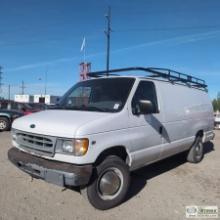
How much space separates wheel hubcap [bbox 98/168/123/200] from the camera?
4.34 metres

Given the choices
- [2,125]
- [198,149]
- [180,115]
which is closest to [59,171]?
[180,115]

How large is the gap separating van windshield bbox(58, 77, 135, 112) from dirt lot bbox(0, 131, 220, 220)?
1.65 meters

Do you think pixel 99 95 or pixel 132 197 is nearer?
pixel 132 197

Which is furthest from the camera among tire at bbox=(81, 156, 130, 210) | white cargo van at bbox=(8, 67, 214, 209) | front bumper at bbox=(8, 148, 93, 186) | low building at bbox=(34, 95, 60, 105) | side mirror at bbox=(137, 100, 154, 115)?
low building at bbox=(34, 95, 60, 105)

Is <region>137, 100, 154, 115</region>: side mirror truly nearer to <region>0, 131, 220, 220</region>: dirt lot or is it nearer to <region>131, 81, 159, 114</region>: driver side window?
<region>131, 81, 159, 114</region>: driver side window

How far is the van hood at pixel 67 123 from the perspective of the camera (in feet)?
12.9

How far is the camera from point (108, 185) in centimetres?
441

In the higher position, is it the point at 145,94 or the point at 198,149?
the point at 145,94

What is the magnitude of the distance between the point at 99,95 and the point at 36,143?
5.30 ft

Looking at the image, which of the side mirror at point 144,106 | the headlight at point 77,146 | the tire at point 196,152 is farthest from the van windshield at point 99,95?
the tire at point 196,152

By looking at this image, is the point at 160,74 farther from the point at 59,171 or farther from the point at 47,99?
the point at 47,99

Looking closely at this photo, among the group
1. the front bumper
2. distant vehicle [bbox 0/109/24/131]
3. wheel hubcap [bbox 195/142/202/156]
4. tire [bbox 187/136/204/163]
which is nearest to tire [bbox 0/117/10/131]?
distant vehicle [bbox 0/109/24/131]

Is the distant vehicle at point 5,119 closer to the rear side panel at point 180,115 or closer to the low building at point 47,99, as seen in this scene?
the low building at point 47,99

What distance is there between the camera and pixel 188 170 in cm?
704
